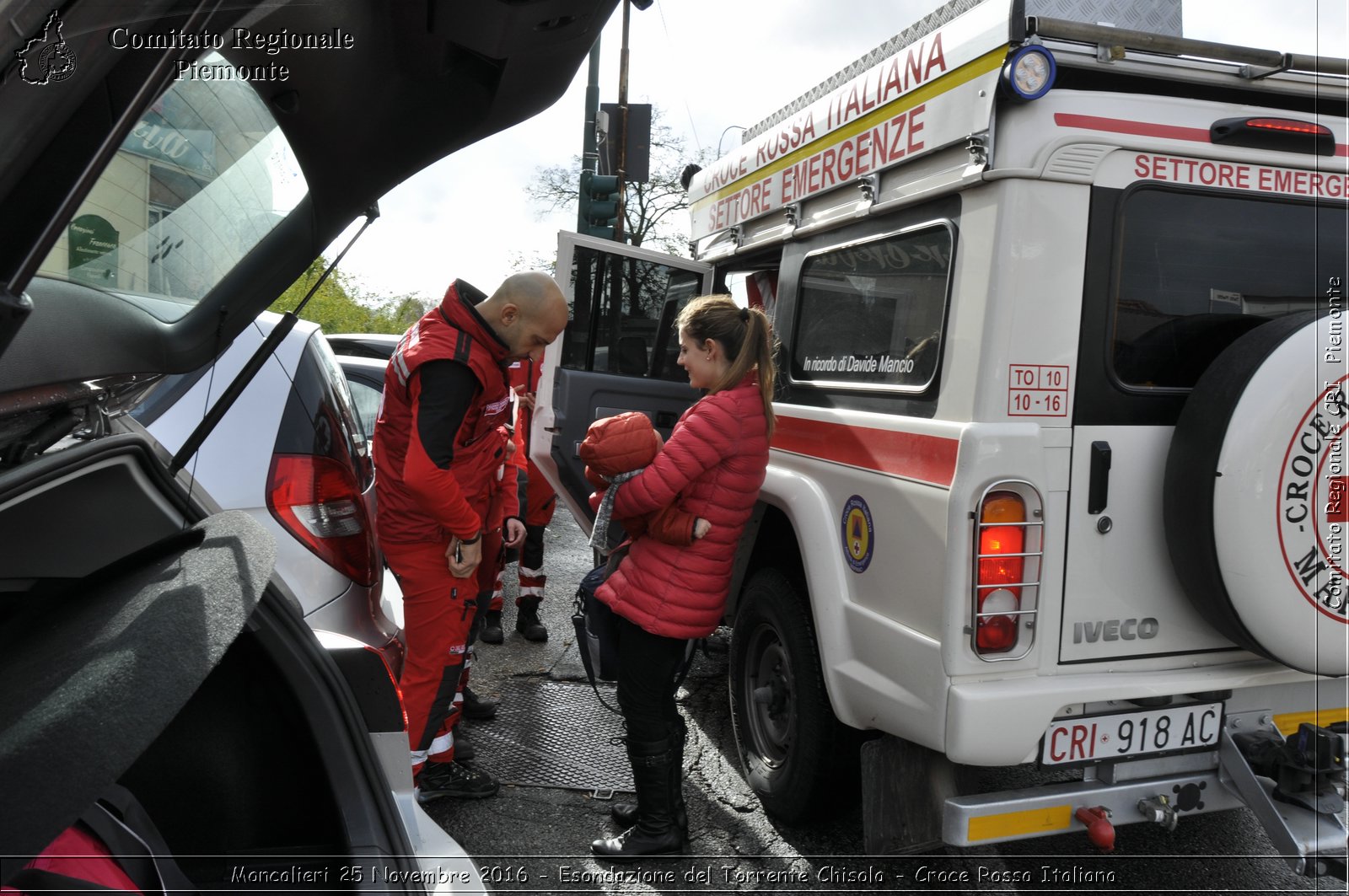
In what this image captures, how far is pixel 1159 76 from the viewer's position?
264 centimetres

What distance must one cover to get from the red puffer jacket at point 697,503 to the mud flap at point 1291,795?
1589 mm

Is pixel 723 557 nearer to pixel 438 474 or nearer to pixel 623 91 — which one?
pixel 438 474

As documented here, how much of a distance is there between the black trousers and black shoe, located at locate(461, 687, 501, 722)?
1.37 metres

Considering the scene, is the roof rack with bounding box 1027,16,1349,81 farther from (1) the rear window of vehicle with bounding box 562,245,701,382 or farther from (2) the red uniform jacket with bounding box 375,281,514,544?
(1) the rear window of vehicle with bounding box 562,245,701,382

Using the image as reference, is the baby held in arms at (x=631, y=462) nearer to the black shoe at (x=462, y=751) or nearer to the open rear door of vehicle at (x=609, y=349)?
the black shoe at (x=462, y=751)

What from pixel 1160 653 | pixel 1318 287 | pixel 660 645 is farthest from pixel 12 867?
pixel 1318 287

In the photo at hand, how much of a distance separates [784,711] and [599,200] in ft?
23.6

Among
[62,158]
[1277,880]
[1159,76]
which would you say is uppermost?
[1159,76]

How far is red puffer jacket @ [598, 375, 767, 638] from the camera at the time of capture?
308cm

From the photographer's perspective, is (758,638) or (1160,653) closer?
(1160,653)

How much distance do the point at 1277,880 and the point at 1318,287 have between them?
2.00 metres

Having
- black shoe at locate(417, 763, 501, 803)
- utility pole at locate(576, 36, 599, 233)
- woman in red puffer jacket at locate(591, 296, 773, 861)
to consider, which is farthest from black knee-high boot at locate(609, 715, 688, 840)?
utility pole at locate(576, 36, 599, 233)

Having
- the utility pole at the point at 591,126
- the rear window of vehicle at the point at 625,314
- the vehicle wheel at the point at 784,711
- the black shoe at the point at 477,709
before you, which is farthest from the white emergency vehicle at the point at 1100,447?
the utility pole at the point at 591,126

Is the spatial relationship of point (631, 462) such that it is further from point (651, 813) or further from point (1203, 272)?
point (1203, 272)
